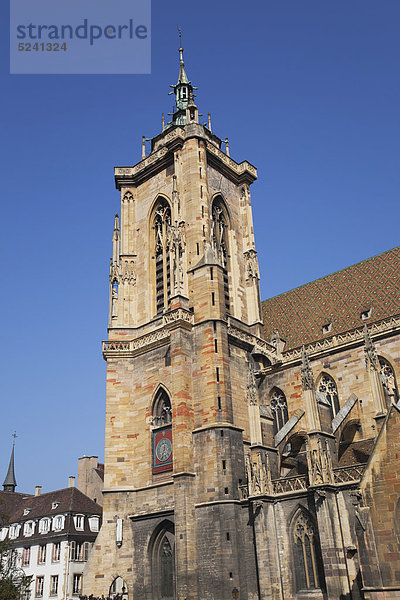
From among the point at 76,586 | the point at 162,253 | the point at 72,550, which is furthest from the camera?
the point at 72,550

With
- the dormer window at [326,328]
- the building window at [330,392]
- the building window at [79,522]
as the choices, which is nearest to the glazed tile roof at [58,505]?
the building window at [79,522]

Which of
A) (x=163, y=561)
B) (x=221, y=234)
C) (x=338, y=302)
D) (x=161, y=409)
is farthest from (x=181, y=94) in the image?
(x=163, y=561)

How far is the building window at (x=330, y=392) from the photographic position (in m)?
25.0

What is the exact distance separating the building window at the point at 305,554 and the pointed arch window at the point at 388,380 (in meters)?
5.43

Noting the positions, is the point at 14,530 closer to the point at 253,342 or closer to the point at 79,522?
the point at 79,522

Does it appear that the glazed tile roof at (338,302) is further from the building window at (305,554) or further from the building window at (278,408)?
the building window at (305,554)

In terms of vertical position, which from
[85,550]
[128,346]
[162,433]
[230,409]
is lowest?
[85,550]

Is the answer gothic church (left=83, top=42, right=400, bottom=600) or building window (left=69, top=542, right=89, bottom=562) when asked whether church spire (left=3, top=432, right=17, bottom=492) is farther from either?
gothic church (left=83, top=42, right=400, bottom=600)

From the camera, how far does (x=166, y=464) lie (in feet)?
76.8

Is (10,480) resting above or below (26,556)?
above

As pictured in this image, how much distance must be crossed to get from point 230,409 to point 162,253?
8841mm

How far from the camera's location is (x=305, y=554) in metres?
19.7

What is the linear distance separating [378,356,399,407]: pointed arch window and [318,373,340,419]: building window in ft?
7.43

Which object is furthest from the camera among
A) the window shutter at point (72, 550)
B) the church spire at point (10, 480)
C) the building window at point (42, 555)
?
the church spire at point (10, 480)
